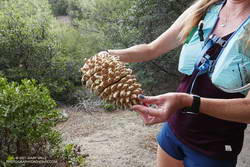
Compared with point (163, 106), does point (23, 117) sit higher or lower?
lower

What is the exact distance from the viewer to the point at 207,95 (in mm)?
1576

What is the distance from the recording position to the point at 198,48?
5.34 feet

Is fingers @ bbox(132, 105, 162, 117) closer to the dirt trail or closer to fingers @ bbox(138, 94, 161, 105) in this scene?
fingers @ bbox(138, 94, 161, 105)

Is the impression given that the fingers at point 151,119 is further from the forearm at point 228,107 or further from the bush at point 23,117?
the bush at point 23,117

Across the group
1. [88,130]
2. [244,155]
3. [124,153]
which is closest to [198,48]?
[124,153]

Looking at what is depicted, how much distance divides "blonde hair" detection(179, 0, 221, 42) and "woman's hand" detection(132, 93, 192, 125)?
1.68 feet

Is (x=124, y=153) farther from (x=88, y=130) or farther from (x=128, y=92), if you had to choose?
(x=128, y=92)

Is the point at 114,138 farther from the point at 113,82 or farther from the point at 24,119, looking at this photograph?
the point at 113,82

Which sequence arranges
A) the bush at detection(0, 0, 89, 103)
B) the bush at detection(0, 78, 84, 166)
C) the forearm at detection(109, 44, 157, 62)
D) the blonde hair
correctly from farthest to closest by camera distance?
the bush at detection(0, 0, 89, 103) < the bush at detection(0, 78, 84, 166) < the forearm at detection(109, 44, 157, 62) < the blonde hair

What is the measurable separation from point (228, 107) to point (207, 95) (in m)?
0.20

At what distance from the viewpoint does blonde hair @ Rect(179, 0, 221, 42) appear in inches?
68.9

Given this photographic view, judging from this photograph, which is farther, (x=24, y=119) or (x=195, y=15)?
(x=24, y=119)

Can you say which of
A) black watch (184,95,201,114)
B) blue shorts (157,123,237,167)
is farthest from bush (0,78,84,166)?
black watch (184,95,201,114)

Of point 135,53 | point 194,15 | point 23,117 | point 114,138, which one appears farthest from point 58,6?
point 194,15
